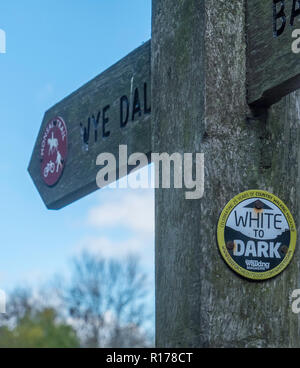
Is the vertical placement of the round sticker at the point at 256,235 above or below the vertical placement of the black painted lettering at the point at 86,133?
below

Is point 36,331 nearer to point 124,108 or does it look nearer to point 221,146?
point 124,108

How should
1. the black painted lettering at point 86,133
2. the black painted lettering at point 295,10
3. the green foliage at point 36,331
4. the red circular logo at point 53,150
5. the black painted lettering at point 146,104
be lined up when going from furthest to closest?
the green foliage at point 36,331 < the red circular logo at point 53,150 < the black painted lettering at point 86,133 < the black painted lettering at point 146,104 < the black painted lettering at point 295,10

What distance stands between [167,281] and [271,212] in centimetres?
28

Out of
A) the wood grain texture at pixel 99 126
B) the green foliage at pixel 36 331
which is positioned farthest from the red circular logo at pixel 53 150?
the green foliage at pixel 36 331

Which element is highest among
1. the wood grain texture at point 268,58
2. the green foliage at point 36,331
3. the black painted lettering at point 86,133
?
the green foliage at point 36,331

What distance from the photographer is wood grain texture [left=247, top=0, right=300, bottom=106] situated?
182cm

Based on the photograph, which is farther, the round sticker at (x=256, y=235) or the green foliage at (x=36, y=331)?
the green foliage at (x=36, y=331)

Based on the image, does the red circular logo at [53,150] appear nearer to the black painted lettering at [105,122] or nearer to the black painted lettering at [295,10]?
the black painted lettering at [105,122]

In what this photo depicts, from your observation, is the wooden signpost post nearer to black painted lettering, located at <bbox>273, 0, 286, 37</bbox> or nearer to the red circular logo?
black painted lettering, located at <bbox>273, 0, 286, 37</bbox>

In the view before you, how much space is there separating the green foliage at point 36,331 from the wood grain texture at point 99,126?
24.7 m

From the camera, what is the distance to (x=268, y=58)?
190 cm

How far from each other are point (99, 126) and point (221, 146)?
0.74 m

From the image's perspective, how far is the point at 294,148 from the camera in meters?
2.00

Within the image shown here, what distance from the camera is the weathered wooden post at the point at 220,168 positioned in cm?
184
